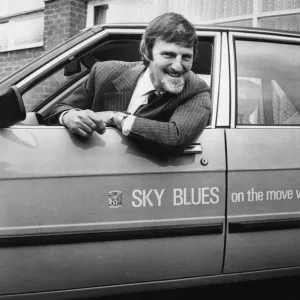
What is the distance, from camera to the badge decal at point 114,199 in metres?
2.59

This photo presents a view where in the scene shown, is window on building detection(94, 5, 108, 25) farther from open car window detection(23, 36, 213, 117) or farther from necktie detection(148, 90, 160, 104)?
necktie detection(148, 90, 160, 104)

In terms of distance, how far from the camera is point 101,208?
102 inches

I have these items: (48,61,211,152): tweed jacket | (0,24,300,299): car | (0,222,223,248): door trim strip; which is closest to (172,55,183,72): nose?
(48,61,211,152): tweed jacket

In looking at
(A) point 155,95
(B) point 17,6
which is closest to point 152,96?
(A) point 155,95

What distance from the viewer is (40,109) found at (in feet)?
11.3

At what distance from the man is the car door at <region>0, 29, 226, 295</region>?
0.10 m

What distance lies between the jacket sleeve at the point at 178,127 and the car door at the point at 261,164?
227mm

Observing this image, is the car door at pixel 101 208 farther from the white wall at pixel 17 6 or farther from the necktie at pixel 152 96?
the white wall at pixel 17 6

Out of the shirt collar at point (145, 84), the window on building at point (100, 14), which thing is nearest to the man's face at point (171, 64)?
the shirt collar at point (145, 84)

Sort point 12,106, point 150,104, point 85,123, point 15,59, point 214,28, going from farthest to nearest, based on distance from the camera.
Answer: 1. point 15,59
2. point 214,28
3. point 150,104
4. point 85,123
5. point 12,106

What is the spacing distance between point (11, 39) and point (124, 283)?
735cm

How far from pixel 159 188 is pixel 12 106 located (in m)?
0.85

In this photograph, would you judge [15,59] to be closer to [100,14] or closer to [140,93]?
[100,14]

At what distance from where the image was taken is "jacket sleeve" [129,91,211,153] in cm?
257
